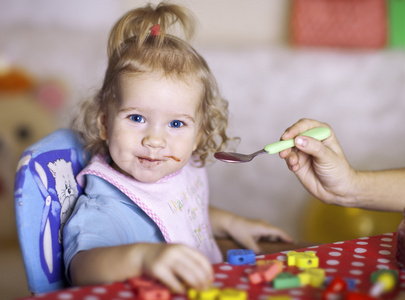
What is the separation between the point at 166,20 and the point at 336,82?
142 centimetres

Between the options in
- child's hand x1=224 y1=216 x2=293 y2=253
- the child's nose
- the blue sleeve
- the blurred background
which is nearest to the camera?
the blue sleeve

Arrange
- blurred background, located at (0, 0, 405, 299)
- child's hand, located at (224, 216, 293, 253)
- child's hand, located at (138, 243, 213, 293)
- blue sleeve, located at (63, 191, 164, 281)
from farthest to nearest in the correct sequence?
blurred background, located at (0, 0, 405, 299) → child's hand, located at (224, 216, 293, 253) → blue sleeve, located at (63, 191, 164, 281) → child's hand, located at (138, 243, 213, 293)

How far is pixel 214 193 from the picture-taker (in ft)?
7.80

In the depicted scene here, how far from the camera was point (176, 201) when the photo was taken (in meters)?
1.07

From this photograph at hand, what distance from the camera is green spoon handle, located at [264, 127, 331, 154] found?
94 cm

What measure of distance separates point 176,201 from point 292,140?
0.27m

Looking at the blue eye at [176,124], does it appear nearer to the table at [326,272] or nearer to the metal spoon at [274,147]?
the metal spoon at [274,147]

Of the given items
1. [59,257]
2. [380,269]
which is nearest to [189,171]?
[59,257]

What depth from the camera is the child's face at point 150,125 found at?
0.95 m

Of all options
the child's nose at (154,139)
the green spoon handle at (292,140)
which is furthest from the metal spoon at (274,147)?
the child's nose at (154,139)

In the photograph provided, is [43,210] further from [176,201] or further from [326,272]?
[326,272]

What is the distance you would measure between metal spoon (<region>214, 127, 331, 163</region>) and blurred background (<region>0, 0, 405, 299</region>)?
1.26 metres

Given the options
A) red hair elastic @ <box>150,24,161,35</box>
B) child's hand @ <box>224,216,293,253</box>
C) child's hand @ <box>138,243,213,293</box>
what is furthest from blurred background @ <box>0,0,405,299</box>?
child's hand @ <box>138,243,213,293</box>

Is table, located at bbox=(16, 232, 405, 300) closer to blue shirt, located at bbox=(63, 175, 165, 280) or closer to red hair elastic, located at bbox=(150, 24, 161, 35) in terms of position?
blue shirt, located at bbox=(63, 175, 165, 280)
